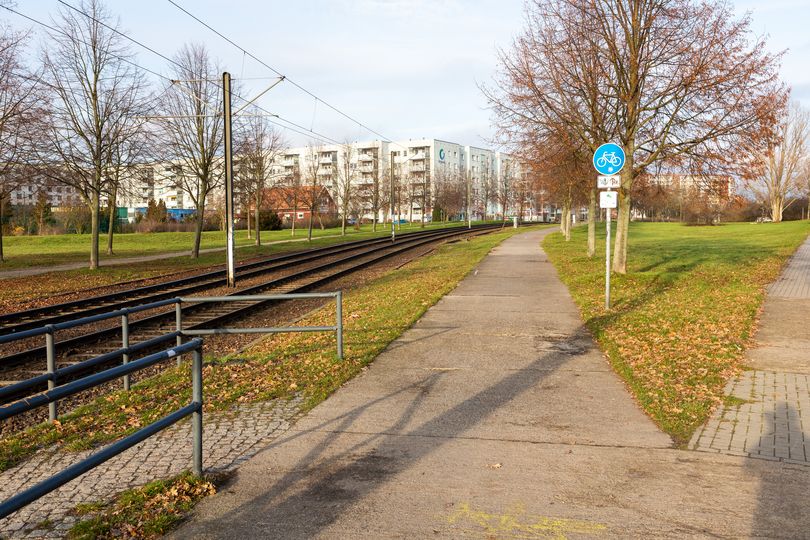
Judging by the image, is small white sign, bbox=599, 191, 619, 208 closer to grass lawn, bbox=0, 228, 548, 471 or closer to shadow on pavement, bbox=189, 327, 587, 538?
grass lawn, bbox=0, 228, 548, 471

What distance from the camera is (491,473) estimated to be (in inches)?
175

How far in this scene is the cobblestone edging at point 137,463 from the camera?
148 inches

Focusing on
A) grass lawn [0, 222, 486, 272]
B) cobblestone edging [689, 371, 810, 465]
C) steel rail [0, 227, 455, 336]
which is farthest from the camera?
grass lawn [0, 222, 486, 272]

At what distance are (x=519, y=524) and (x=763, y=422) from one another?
3.06m

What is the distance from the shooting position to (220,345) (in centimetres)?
1020

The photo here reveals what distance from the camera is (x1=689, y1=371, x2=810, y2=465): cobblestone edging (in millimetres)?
4895

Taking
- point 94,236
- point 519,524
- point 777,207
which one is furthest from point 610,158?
point 777,207

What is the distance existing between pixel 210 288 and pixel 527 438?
14.3 meters

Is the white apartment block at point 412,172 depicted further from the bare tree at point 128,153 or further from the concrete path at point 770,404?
the concrete path at point 770,404

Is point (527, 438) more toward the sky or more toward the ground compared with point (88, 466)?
more toward the ground

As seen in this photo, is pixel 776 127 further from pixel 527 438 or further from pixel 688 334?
pixel 527 438

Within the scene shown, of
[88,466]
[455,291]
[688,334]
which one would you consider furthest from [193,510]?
[455,291]

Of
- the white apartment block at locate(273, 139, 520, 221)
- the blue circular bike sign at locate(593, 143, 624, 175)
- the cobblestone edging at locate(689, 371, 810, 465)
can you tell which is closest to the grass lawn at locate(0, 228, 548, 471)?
the cobblestone edging at locate(689, 371, 810, 465)

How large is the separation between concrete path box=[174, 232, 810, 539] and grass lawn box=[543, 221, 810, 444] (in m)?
0.40
